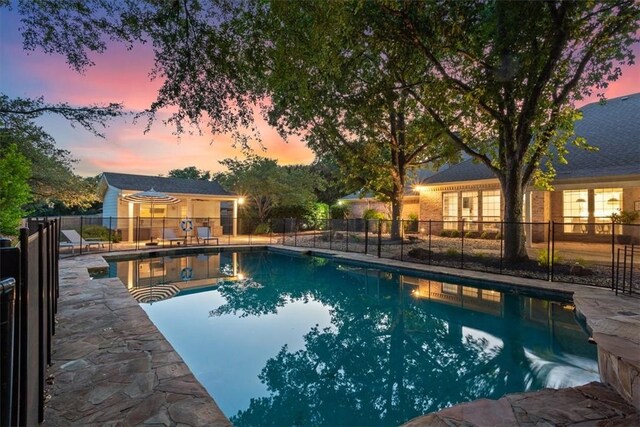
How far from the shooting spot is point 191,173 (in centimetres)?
3731

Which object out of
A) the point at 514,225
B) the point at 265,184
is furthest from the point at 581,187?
the point at 265,184

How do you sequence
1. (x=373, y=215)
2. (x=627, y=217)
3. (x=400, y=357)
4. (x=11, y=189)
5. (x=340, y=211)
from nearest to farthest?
(x=400, y=357), (x=11, y=189), (x=627, y=217), (x=373, y=215), (x=340, y=211)

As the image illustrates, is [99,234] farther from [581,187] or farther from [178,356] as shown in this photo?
[581,187]

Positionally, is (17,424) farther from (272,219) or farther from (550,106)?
(272,219)

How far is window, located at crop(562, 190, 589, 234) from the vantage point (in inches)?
546

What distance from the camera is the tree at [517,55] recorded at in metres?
7.79

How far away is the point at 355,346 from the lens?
5375mm

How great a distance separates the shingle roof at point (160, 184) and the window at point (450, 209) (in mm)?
12669

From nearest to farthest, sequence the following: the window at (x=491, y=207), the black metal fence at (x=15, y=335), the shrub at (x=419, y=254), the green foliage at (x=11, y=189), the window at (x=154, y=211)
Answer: the black metal fence at (x=15, y=335) < the green foliage at (x=11, y=189) < the shrub at (x=419, y=254) < the window at (x=491, y=207) < the window at (x=154, y=211)

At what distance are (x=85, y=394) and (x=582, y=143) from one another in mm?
13497

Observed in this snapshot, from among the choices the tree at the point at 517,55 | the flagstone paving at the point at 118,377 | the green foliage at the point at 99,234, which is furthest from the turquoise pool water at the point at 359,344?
the green foliage at the point at 99,234

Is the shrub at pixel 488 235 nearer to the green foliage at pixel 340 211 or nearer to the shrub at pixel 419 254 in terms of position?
the shrub at pixel 419 254

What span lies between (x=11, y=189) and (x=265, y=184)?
1345 centimetres

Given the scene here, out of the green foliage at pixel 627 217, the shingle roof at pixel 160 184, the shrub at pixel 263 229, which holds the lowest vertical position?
the shrub at pixel 263 229
